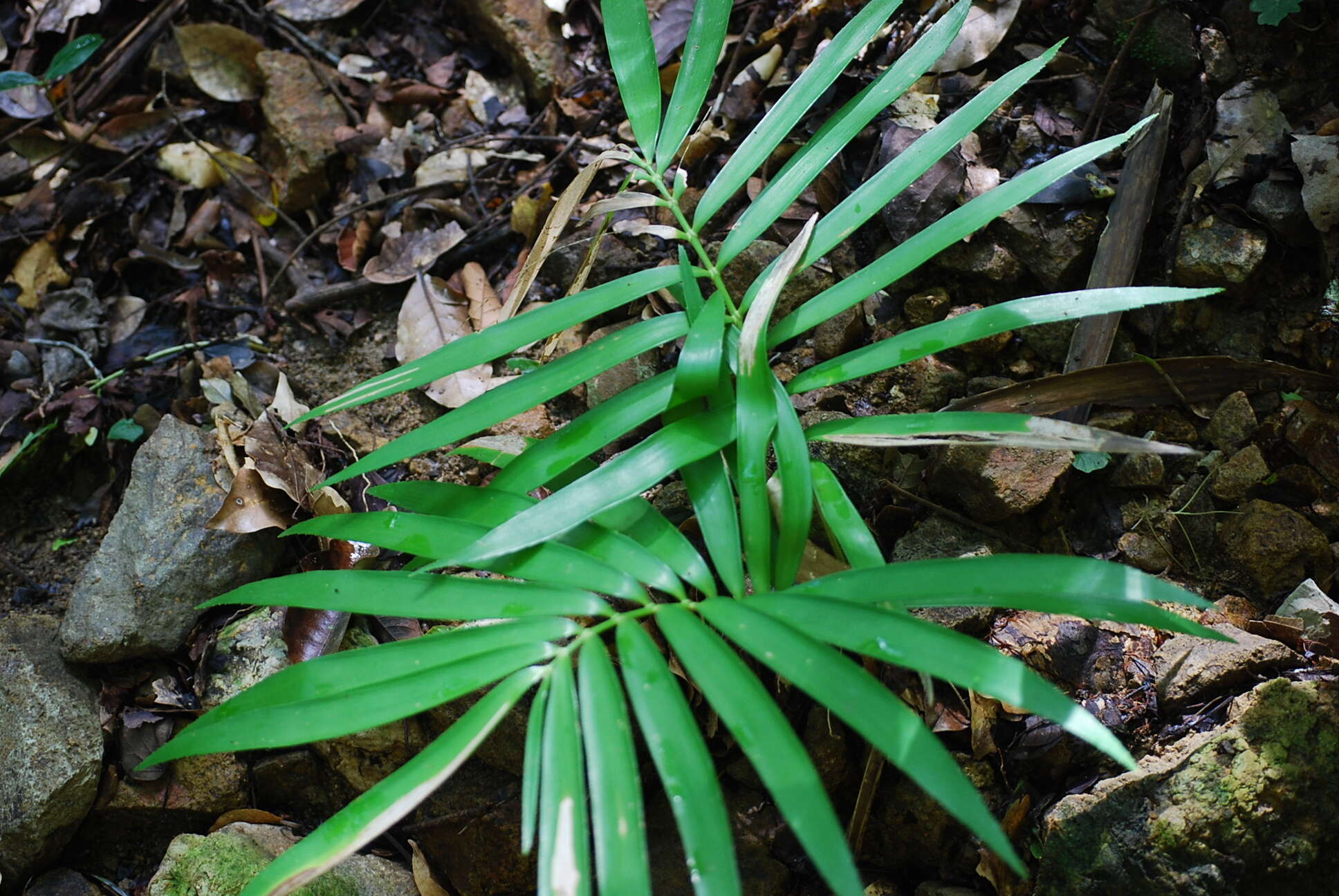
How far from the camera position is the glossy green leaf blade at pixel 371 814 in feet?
2.79

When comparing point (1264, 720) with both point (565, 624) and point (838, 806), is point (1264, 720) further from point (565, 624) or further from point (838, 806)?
point (565, 624)

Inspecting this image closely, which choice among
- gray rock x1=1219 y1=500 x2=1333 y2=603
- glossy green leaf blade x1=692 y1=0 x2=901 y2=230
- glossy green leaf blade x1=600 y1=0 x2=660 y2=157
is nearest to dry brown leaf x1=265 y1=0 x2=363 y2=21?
glossy green leaf blade x1=600 y1=0 x2=660 y2=157

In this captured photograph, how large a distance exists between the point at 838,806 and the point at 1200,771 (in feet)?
1.58

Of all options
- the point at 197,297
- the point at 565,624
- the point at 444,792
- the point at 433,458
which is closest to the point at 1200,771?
the point at 565,624

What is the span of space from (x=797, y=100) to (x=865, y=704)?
87 cm

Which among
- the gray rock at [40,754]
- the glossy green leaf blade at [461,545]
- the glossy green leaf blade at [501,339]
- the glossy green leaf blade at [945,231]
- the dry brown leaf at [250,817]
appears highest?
the glossy green leaf blade at [945,231]

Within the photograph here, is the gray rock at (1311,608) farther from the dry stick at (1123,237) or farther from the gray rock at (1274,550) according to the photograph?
the dry stick at (1123,237)

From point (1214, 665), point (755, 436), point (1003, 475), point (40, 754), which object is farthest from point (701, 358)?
point (40, 754)

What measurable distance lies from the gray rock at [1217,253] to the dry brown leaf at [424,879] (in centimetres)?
154

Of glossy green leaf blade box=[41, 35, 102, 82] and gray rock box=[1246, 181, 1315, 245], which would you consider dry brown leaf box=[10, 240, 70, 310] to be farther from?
gray rock box=[1246, 181, 1315, 245]

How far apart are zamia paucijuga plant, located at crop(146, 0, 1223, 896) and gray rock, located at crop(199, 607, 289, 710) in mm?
433

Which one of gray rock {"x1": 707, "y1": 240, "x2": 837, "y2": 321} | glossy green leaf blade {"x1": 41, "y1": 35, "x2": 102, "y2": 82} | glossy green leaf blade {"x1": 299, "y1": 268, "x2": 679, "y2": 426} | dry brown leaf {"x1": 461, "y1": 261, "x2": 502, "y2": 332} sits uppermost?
glossy green leaf blade {"x1": 41, "y1": 35, "x2": 102, "y2": 82}

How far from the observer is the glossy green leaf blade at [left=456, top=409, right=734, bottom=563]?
98 cm

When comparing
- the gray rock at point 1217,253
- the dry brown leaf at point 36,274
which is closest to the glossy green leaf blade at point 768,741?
the gray rock at point 1217,253
